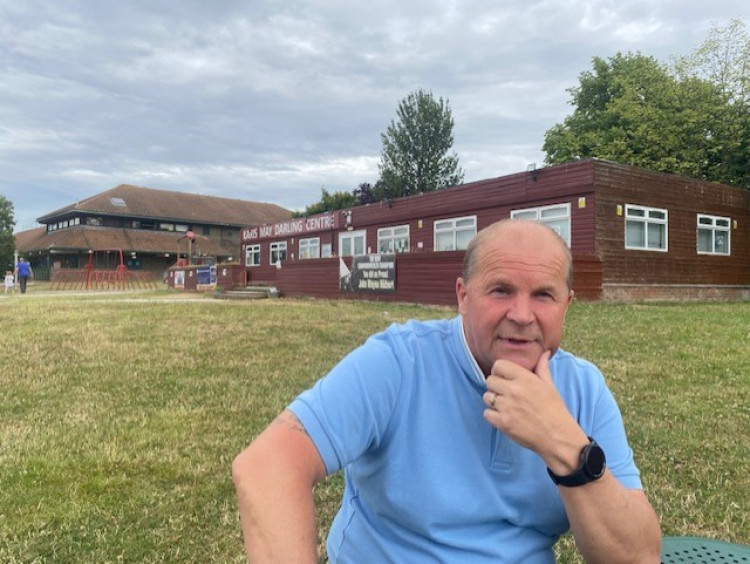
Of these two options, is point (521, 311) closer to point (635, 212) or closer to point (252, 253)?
point (635, 212)

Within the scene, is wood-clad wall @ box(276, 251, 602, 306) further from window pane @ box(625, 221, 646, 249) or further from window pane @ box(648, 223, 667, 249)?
window pane @ box(648, 223, 667, 249)

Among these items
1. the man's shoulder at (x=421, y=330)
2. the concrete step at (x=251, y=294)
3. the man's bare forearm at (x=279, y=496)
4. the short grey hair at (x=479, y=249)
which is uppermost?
the short grey hair at (x=479, y=249)

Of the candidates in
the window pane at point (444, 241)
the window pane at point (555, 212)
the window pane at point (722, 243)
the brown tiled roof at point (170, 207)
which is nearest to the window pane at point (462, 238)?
the window pane at point (444, 241)

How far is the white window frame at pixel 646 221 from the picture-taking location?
16672 mm

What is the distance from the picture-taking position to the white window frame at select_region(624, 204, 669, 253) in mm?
16672

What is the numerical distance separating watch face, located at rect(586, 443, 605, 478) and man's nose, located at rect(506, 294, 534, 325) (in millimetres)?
316

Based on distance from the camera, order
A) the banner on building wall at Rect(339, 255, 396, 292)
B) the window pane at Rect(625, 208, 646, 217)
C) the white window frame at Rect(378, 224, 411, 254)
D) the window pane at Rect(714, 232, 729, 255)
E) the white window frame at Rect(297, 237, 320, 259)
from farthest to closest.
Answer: the white window frame at Rect(297, 237, 320, 259) < the white window frame at Rect(378, 224, 411, 254) < the window pane at Rect(714, 232, 729, 255) < the banner on building wall at Rect(339, 255, 396, 292) < the window pane at Rect(625, 208, 646, 217)

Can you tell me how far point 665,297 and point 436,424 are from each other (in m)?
18.4

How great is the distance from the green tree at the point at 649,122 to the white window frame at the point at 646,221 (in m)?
9.87

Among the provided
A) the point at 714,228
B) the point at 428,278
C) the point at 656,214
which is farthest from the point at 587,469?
the point at 714,228

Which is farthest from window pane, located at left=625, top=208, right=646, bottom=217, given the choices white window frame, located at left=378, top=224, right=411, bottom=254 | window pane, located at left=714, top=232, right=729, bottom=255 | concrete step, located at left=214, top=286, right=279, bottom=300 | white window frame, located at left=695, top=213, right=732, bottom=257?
concrete step, located at left=214, top=286, right=279, bottom=300

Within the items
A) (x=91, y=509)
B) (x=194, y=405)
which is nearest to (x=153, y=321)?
(x=194, y=405)

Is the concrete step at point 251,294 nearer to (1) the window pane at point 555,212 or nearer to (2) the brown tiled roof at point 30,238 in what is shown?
(1) the window pane at point 555,212

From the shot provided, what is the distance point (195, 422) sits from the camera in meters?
4.79
